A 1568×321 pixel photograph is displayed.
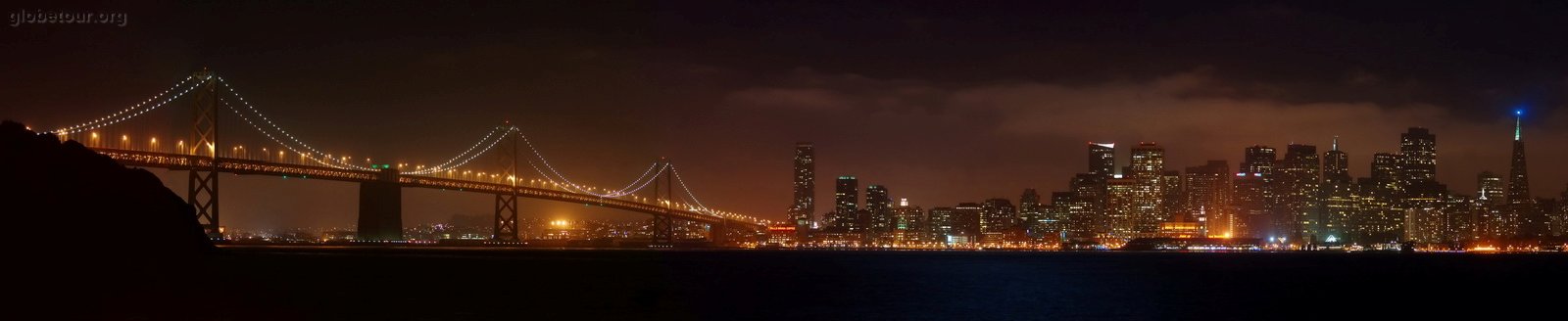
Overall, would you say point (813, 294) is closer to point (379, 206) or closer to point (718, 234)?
point (379, 206)

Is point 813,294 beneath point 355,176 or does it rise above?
beneath

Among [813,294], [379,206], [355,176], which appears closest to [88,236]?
[813,294]

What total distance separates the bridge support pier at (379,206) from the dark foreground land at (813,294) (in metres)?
21.0

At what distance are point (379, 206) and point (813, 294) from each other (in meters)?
57.8

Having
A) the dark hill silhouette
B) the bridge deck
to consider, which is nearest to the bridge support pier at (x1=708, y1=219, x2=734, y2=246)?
the bridge deck

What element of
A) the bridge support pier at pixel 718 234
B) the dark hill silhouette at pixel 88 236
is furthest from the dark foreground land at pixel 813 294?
the bridge support pier at pixel 718 234

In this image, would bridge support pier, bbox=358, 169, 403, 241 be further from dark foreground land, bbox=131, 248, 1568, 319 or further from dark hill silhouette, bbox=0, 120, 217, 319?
dark hill silhouette, bbox=0, 120, 217, 319

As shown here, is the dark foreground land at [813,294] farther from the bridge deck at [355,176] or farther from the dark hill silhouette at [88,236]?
the bridge deck at [355,176]

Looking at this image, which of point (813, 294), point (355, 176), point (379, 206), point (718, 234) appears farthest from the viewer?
point (718, 234)

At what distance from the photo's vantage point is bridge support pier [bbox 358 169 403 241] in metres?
104

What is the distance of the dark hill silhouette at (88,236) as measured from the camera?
3816 cm

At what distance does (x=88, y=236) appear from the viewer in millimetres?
49219

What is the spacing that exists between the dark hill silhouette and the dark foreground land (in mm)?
1956

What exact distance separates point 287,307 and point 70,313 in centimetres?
730
